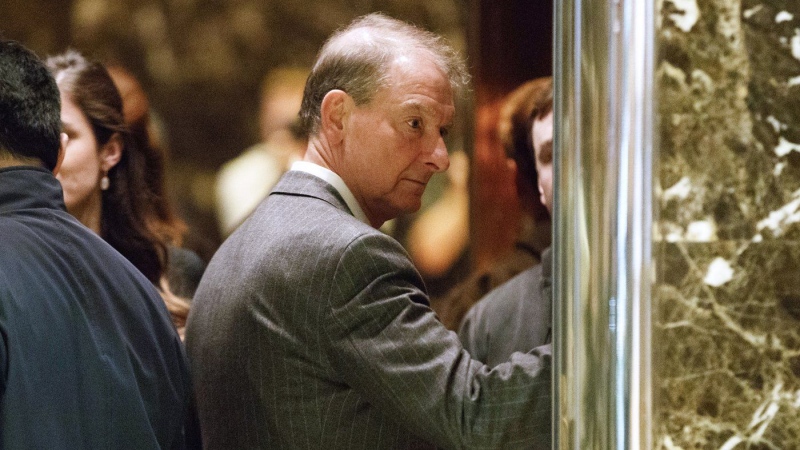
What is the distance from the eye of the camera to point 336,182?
156cm

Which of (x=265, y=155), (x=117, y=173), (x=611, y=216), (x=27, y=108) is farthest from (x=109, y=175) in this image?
(x=611, y=216)

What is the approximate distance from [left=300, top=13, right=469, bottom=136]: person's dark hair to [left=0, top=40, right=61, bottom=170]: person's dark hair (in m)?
0.39

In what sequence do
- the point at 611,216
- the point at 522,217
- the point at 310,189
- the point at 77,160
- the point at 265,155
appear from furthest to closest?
the point at 265,155
the point at 522,217
the point at 77,160
the point at 310,189
the point at 611,216

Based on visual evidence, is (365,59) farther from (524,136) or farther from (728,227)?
(524,136)

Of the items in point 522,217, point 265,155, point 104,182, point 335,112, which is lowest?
point 522,217

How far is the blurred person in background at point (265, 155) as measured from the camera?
137 inches

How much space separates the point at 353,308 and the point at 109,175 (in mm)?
1236

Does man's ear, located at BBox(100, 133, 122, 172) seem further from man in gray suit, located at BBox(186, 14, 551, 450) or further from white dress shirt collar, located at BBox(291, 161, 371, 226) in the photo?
white dress shirt collar, located at BBox(291, 161, 371, 226)

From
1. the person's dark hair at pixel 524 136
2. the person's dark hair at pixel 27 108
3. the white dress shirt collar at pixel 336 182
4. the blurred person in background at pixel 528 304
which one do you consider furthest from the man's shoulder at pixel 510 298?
the person's dark hair at pixel 27 108

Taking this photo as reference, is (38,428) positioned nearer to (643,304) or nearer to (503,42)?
(643,304)

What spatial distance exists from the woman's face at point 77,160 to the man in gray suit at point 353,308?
762 mm

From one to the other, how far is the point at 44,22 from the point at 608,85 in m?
2.92

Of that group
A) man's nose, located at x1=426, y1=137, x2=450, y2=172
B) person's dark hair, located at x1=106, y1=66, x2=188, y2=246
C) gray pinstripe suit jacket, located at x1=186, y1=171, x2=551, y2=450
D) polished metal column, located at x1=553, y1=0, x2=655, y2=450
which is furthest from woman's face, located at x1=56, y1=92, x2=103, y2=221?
polished metal column, located at x1=553, y1=0, x2=655, y2=450

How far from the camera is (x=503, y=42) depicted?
348 cm
